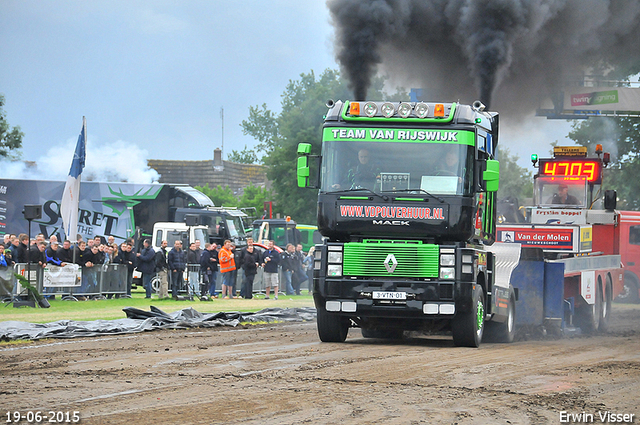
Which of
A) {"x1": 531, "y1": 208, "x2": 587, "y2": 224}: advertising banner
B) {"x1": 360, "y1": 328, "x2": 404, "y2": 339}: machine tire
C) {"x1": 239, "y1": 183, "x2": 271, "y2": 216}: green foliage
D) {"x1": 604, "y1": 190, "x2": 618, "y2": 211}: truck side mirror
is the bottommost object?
{"x1": 360, "y1": 328, "x2": 404, "y2": 339}: machine tire

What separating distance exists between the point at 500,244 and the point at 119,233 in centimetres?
2120

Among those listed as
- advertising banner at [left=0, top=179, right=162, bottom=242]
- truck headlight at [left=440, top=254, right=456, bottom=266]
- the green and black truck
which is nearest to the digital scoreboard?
the green and black truck

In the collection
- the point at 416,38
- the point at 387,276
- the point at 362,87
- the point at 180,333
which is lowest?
the point at 180,333

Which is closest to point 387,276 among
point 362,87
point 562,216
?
point 362,87

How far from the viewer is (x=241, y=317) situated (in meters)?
18.4

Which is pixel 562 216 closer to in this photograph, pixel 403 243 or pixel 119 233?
pixel 403 243

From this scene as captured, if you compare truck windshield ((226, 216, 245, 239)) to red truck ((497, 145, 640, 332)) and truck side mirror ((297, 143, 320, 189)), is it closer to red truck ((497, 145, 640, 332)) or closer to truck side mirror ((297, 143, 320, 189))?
red truck ((497, 145, 640, 332))

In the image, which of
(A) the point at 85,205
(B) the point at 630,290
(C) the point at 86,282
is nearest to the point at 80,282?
(C) the point at 86,282

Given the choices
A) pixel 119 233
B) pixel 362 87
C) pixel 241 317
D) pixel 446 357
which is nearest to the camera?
pixel 446 357

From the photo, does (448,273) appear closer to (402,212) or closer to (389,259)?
(389,259)

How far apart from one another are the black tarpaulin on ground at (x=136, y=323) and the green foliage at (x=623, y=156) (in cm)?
2721

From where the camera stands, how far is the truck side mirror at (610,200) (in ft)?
66.7

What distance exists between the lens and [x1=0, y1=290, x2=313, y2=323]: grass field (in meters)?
18.2

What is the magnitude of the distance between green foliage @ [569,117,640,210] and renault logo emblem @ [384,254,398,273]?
31656mm
